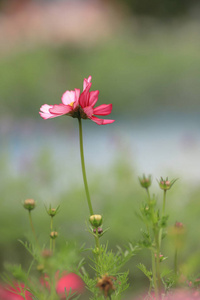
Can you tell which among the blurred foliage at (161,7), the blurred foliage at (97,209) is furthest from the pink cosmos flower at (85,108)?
the blurred foliage at (161,7)

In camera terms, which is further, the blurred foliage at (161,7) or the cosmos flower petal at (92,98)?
the blurred foliage at (161,7)

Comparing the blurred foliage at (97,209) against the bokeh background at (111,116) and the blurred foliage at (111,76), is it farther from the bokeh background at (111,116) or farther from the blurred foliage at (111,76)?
the blurred foliage at (111,76)

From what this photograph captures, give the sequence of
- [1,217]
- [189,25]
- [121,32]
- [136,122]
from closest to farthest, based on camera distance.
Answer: [1,217] → [136,122] → [121,32] → [189,25]

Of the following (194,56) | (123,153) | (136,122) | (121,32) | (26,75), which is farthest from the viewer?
(121,32)

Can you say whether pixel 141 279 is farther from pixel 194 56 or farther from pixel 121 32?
pixel 121 32

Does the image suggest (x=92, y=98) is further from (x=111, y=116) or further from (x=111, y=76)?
(x=111, y=76)

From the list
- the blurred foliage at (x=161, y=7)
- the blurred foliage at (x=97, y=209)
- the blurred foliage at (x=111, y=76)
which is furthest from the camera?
the blurred foliage at (x=161, y=7)

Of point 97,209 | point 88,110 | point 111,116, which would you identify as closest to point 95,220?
point 88,110

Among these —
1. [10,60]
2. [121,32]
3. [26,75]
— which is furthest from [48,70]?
[121,32]
